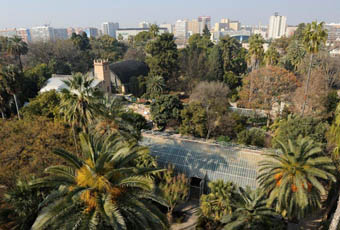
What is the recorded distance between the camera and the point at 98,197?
1048cm

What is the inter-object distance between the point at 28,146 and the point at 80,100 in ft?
21.3

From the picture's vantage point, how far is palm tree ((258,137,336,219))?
15.9 meters

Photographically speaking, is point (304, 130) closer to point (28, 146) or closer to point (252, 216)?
point (252, 216)

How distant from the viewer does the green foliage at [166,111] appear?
36909mm

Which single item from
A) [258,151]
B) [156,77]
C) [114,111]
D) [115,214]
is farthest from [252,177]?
[156,77]

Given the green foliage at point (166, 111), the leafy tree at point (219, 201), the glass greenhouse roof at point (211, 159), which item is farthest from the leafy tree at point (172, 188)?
the green foliage at point (166, 111)

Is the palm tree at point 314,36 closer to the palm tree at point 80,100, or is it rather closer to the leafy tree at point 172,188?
the leafy tree at point 172,188

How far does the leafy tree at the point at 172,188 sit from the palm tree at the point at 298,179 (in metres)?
6.90

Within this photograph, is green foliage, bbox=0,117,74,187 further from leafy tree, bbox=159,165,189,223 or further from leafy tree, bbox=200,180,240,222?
leafy tree, bbox=200,180,240,222

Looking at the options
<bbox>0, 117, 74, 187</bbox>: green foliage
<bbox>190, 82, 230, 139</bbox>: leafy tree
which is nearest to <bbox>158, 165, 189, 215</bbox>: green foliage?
<bbox>0, 117, 74, 187</bbox>: green foliage

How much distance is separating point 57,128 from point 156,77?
2983 cm

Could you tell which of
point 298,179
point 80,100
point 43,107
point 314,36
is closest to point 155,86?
point 43,107

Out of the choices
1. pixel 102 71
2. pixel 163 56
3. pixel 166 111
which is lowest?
pixel 166 111

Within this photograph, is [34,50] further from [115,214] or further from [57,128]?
[115,214]
